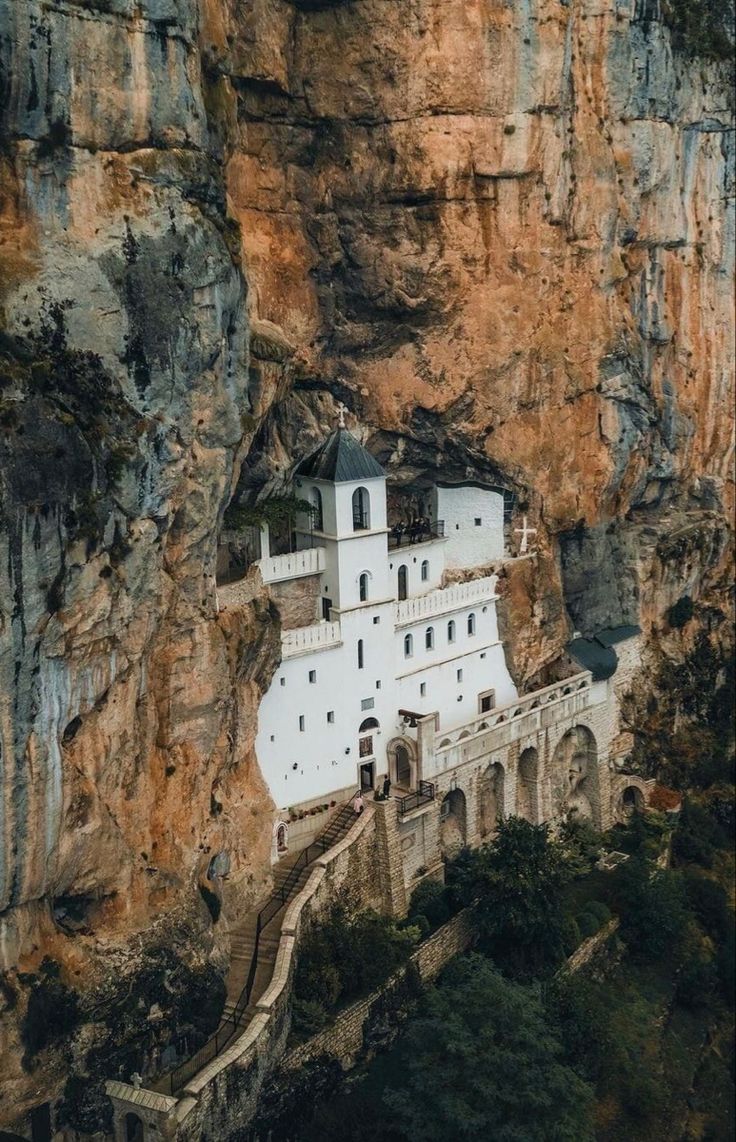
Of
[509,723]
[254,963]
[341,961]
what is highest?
[509,723]

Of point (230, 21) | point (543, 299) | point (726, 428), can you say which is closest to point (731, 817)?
point (726, 428)

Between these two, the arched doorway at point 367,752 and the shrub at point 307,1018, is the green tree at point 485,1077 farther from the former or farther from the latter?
the arched doorway at point 367,752

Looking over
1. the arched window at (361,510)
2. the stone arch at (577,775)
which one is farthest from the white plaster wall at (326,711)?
the stone arch at (577,775)

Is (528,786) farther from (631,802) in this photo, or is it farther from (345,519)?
(345,519)

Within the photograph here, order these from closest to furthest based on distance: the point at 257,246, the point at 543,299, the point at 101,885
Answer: the point at 101,885, the point at 257,246, the point at 543,299

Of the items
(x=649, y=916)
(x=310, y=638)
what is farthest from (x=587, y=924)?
(x=310, y=638)

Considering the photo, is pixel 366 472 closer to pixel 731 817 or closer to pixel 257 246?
pixel 257 246
